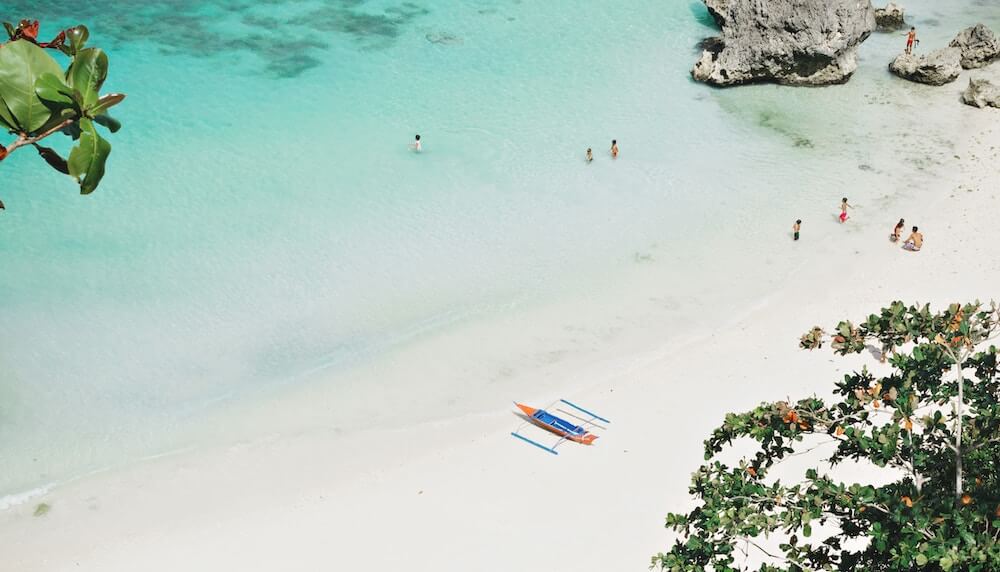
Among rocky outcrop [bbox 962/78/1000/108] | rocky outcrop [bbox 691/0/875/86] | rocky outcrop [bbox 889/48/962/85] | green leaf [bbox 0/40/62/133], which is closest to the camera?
green leaf [bbox 0/40/62/133]

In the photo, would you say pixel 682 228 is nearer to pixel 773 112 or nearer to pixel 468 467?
pixel 773 112

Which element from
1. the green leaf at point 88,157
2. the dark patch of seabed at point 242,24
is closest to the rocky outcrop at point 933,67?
the dark patch of seabed at point 242,24

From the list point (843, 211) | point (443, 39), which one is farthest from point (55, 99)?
point (443, 39)

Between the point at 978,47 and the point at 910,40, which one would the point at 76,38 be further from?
the point at 910,40

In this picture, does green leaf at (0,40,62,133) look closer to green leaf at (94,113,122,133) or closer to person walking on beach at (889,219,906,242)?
green leaf at (94,113,122,133)

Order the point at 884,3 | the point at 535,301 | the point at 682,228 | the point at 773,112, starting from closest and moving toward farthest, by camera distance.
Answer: the point at 535,301 < the point at 682,228 < the point at 773,112 < the point at 884,3

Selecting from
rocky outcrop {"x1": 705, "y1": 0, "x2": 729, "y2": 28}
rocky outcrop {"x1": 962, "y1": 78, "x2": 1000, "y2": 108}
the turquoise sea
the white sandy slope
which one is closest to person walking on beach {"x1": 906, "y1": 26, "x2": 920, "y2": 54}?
the turquoise sea

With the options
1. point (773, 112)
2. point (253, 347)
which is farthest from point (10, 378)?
point (773, 112)
